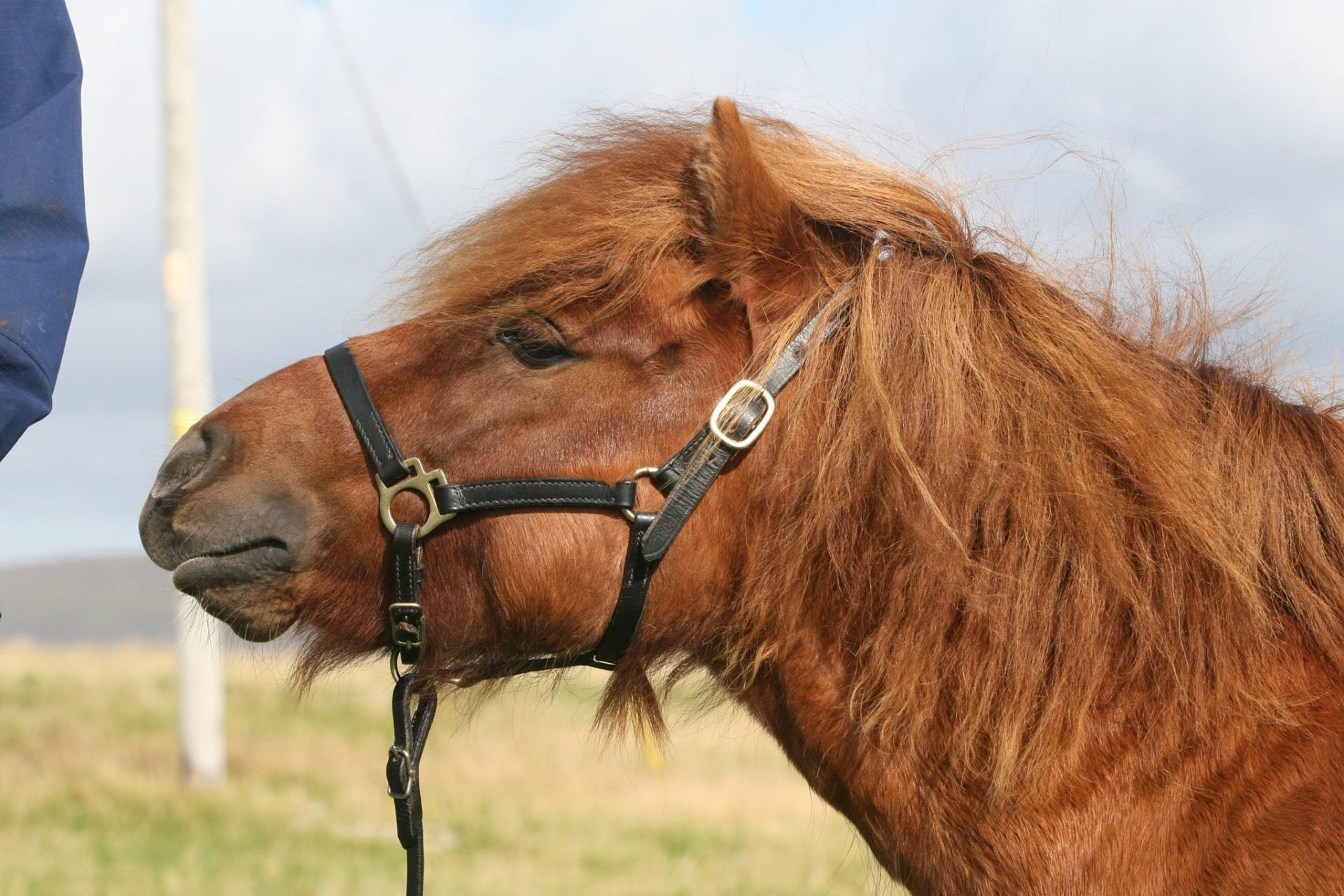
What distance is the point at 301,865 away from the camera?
724cm

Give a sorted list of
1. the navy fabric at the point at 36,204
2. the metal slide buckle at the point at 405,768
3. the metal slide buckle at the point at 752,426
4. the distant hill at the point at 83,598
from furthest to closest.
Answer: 1. the distant hill at the point at 83,598
2. the metal slide buckle at the point at 405,768
3. the metal slide buckle at the point at 752,426
4. the navy fabric at the point at 36,204

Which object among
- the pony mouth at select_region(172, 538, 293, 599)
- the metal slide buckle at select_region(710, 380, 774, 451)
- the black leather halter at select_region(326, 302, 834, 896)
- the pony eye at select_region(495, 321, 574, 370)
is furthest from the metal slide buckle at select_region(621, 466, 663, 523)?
the pony mouth at select_region(172, 538, 293, 599)

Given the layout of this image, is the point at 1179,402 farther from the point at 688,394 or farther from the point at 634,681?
the point at 634,681

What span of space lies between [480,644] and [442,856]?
5686 mm

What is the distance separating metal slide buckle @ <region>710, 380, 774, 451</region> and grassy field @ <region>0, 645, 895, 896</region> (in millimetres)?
2924

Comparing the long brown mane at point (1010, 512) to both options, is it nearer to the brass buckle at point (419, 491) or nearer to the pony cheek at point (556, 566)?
the pony cheek at point (556, 566)

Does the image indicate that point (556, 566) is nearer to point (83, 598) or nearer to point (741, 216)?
point (741, 216)

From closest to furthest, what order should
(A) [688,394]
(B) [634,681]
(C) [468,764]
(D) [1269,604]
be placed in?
(D) [1269,604] → (A) [688,394] → (B) [634,681] → (C) [468,764]

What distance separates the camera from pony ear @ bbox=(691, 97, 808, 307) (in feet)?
7.50

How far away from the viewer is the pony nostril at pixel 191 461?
2.33 meters

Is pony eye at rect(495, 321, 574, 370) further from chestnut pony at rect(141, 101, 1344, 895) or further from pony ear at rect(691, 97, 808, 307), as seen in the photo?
pony ear at rect(691, 97, 808, 307)

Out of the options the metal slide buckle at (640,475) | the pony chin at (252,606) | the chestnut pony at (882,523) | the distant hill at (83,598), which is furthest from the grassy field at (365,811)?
the distant hill at (83,598)

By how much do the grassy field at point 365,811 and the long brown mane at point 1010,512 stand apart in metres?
2.90

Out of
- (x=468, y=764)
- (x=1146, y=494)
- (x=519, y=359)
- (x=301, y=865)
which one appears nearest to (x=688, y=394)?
(x=519, y=359)
